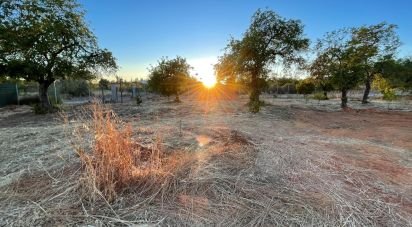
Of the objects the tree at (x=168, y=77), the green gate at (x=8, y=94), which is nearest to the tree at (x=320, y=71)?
the tree at (x=168, y=77)

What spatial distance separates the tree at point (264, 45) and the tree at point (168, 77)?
5747mm

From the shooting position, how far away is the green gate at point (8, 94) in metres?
13.6

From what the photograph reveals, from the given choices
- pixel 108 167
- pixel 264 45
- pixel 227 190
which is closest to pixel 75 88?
pixel 264 45

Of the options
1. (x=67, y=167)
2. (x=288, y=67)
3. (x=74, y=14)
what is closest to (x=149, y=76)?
(x=74, y=14)

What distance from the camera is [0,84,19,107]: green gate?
13.6 metres

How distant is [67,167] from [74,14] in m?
10.6

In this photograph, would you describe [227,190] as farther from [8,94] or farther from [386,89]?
[8,94]

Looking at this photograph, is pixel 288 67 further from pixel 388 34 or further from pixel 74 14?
pixel 74 14

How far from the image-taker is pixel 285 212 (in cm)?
196

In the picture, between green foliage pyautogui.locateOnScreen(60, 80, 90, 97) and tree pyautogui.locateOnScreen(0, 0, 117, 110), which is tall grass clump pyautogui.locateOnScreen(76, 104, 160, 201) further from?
green foliage pyautogui.locateOnScreen(60, 80, 90, 97)

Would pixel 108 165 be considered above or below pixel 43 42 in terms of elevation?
below

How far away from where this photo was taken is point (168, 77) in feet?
60.8

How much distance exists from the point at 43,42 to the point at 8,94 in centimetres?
646

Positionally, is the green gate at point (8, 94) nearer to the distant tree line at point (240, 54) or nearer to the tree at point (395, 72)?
the distant tree line at point (240, 54)
